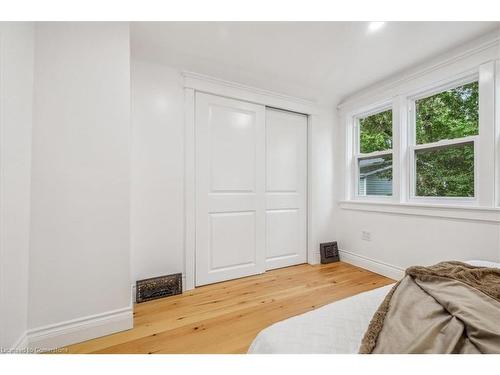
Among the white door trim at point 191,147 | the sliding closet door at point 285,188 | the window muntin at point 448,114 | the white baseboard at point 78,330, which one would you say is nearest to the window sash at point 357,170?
the window muntin at point 448,114

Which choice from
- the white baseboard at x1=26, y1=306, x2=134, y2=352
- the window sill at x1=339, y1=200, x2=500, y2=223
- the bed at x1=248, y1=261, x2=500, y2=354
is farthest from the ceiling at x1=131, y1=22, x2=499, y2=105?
the white baseboard at x1=26, y1=306, x2=134, y2=352

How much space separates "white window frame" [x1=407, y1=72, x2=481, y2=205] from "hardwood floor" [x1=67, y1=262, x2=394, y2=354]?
3.31 feet

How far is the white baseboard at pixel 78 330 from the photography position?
1411mm

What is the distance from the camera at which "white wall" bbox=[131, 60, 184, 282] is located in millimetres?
2127

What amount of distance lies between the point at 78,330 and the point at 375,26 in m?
3.03

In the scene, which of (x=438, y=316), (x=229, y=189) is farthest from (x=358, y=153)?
(x=438, y=316)

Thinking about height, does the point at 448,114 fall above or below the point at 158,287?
above

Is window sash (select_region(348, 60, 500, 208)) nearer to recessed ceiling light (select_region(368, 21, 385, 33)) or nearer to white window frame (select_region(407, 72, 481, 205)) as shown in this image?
white window frame (select_region(407, 72, 481, 205))

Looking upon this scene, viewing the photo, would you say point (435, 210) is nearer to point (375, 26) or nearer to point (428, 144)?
point (428, 144)

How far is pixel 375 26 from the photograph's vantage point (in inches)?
71.7

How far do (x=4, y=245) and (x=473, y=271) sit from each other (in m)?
2.30

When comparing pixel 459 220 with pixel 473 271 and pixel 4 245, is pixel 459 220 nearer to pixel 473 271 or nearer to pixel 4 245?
pixel 473 271
